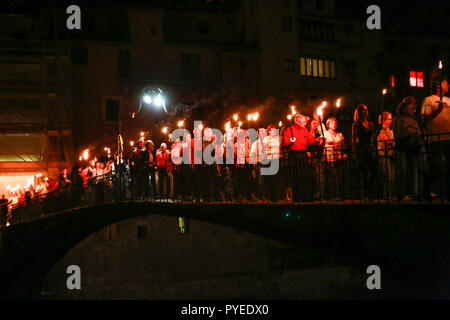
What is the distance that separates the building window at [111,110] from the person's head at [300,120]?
2867cm

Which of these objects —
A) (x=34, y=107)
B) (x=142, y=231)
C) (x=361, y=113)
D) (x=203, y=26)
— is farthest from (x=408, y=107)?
(x=203, y=26)

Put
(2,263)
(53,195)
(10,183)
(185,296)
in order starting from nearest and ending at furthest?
(53,195)
(2,263)
(185,296)
(10,183)

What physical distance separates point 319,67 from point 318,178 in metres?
35.4

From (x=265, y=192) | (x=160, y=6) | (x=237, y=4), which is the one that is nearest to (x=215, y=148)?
(x=265, y=192)

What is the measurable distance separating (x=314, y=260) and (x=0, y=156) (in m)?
20.3

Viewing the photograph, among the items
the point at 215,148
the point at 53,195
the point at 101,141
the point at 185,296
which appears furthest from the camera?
the point at 101,141

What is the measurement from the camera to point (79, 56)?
134ft

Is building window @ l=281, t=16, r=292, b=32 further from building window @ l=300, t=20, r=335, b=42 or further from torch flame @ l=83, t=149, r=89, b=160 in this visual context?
torch flame @ l=83, t=149, r=89, b=160

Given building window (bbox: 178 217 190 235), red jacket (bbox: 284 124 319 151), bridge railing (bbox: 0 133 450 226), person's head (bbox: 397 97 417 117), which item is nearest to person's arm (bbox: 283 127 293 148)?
red jacket (bbox: 284 124 319 151)

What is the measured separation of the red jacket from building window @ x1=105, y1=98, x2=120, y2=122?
1126 inches

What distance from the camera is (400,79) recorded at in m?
46.3

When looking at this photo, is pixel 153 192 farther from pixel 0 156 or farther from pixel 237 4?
pixel 237 4

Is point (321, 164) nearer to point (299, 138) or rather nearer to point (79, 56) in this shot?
point (299, 138)

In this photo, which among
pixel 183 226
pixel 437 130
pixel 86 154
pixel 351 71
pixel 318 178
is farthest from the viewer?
pixel 351 71
